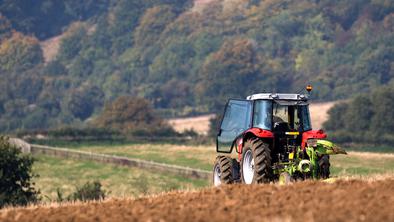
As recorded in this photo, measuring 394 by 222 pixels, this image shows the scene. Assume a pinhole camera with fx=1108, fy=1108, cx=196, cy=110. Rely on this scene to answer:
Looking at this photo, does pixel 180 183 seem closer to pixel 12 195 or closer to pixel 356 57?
pixel 12 195

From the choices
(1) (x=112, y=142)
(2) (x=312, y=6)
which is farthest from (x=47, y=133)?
(2) (x=312, y=6)

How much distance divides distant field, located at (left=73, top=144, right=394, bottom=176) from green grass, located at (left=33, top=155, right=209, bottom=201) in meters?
4.34

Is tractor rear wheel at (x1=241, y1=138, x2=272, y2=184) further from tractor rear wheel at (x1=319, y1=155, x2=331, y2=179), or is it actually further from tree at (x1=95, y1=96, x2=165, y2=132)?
tree at (x1=95, y1=96, x2=165, y2=132)

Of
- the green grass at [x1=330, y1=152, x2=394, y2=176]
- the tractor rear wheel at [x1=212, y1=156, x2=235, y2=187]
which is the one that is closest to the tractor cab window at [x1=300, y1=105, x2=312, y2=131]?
the tractor rear wheel at [x1=212, y1=156, x2=235, y2=187]

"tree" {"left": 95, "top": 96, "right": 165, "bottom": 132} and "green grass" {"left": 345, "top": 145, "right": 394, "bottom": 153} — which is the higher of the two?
"tree" {"left": 95, "top": 96, "right": 165, "bottom": 132}

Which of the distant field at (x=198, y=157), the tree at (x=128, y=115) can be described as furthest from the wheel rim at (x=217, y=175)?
the tree at (x=128, y=115)

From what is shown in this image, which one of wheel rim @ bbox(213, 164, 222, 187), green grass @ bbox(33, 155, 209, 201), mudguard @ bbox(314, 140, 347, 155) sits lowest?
green grass @ bbox(33, 155, 209, 201)

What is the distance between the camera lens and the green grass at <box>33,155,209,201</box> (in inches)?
2295

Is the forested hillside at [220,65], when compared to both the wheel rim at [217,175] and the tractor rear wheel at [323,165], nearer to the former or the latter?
the wheel rim at [217,175]

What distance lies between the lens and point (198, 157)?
2906 inches

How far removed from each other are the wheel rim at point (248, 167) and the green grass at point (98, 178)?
31.1 m

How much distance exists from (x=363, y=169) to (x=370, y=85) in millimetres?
97044

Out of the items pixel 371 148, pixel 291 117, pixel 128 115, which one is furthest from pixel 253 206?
pixel 128 115

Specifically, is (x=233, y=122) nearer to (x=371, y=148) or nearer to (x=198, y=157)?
(x=198, y=157)
